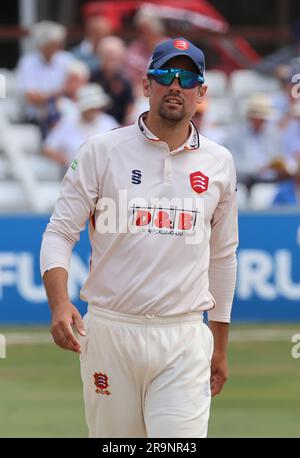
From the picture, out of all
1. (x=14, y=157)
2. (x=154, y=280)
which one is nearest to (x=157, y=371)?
(x=154, y=280)

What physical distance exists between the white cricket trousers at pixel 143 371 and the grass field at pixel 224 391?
309cm

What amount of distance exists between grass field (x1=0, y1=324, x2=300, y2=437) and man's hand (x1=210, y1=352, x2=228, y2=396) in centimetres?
266

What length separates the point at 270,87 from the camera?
Answer: 19312mm

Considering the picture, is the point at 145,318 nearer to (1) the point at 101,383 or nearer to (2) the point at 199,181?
(1) the point at 101,383

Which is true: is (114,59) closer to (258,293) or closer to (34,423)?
(258,293)

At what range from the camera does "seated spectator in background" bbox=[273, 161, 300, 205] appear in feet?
51.1

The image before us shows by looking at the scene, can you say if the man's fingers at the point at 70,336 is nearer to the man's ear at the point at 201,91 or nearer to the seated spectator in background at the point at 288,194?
the man's ear at the point at 201,91

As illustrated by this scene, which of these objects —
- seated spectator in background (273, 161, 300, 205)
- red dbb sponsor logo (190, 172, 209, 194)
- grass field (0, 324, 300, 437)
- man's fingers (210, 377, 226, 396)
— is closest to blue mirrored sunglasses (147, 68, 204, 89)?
red dbb sponsor logo (190, 172, 209, 194)

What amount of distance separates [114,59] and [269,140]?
2.19 m

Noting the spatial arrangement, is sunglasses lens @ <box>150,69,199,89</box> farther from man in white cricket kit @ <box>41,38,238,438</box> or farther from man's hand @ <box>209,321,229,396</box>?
man's hand @ <box>209,321,229,396</box>

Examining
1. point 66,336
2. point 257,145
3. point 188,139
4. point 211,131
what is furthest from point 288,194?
point 66,336

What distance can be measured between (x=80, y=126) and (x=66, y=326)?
9979mm

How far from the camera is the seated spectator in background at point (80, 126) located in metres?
15.7

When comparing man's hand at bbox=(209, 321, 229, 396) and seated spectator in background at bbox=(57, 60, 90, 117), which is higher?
seated spectator in background at bbox=(57, 60, 90, 117)
